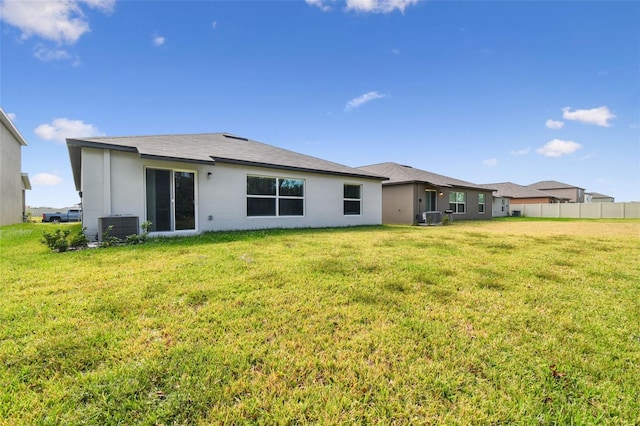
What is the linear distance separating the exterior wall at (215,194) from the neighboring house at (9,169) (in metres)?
11.9

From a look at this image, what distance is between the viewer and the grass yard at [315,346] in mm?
1729

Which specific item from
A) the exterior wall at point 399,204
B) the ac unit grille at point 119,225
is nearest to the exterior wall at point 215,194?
the ac unit grille at point 119,225

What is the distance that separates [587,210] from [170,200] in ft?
129

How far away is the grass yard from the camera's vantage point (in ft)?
5.67

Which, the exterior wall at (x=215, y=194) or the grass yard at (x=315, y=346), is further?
the exterior wall at (x=215, y=194)

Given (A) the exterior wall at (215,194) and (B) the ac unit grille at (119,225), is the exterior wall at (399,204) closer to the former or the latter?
(A) the exterior wall at (215,194)

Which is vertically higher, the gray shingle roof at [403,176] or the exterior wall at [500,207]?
the gray shingle roof at [403,176]

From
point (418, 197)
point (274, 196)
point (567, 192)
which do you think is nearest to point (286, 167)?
point (274, 196)

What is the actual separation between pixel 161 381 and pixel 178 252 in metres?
4.58

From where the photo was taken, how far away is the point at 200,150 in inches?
382

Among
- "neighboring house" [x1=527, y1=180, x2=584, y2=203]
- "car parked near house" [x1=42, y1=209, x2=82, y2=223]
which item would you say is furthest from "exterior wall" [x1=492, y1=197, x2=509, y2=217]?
"car parked near house" [x1=42, y1=209, x2=82, y2=223]

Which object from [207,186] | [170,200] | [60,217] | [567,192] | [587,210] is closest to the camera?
[170,200]

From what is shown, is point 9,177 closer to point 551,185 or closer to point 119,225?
point 119,225

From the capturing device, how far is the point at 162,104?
51.6ft
